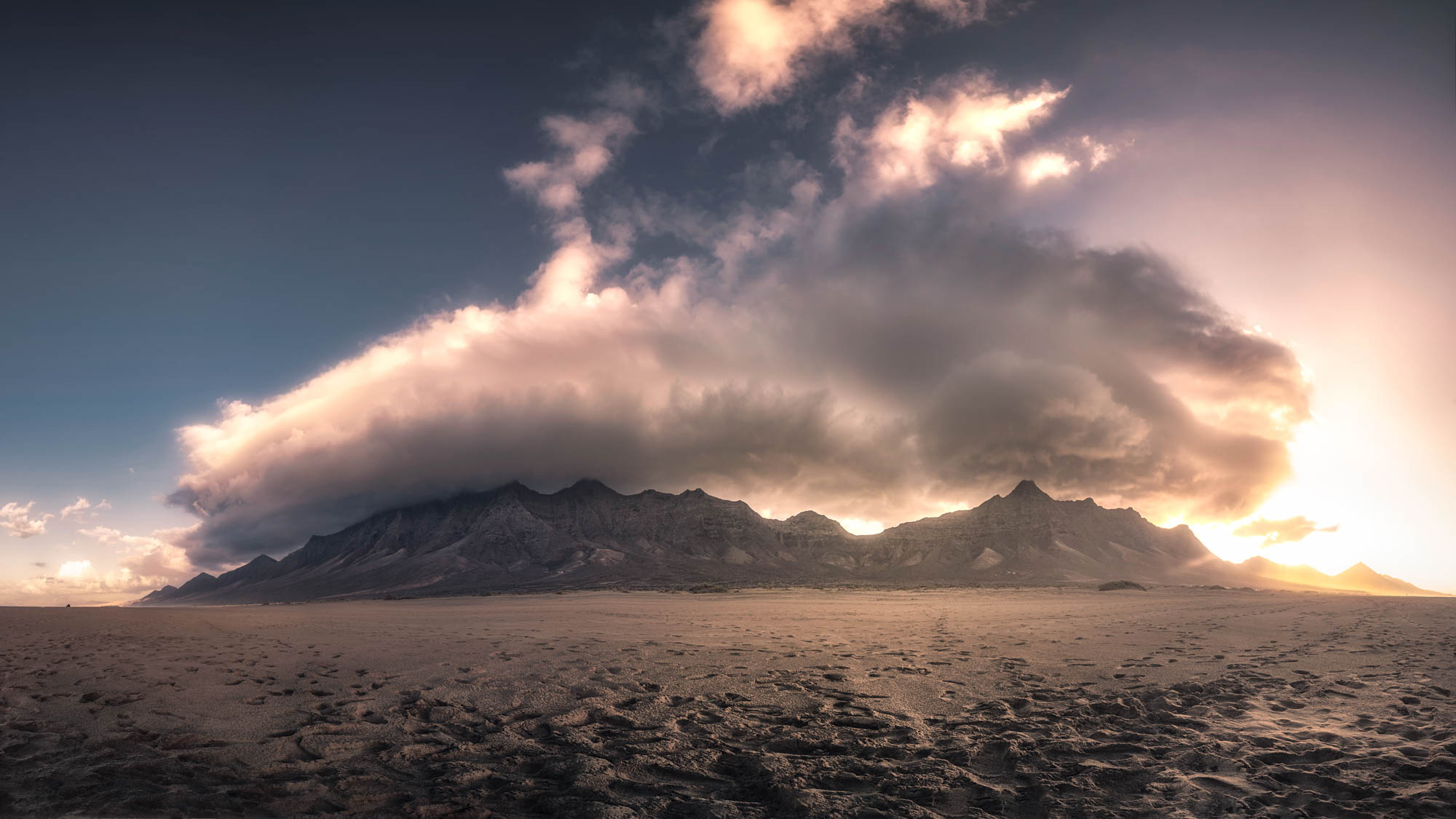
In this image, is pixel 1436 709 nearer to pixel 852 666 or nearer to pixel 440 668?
pixel 852 666

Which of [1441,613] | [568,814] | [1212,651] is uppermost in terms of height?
[568,814]

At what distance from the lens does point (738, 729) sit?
8008mm

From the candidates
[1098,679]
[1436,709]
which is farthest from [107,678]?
[1436,709]

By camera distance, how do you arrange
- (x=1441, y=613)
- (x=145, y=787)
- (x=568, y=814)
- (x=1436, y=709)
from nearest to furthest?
1. (x=568, y=814)
2. (x=145, y=787)
3. (x=1436, y=709)
4. (x=1441, y=613)

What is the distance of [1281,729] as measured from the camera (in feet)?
25.0

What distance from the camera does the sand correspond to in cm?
573

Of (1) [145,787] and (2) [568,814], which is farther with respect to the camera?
(1) [145,787]

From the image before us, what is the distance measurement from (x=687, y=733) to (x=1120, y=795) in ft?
15.8

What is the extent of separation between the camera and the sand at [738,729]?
5.73 m

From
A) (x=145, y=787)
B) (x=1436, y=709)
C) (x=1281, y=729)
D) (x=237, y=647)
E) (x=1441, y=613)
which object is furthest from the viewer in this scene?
(x=1441, y=613)

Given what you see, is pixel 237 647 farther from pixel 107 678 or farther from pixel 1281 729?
pixel 1281 729

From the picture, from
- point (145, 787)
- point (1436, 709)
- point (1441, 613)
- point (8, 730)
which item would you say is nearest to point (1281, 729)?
point (1436, 709)

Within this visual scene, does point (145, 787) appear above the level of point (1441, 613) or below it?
above

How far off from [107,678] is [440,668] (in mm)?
5783
